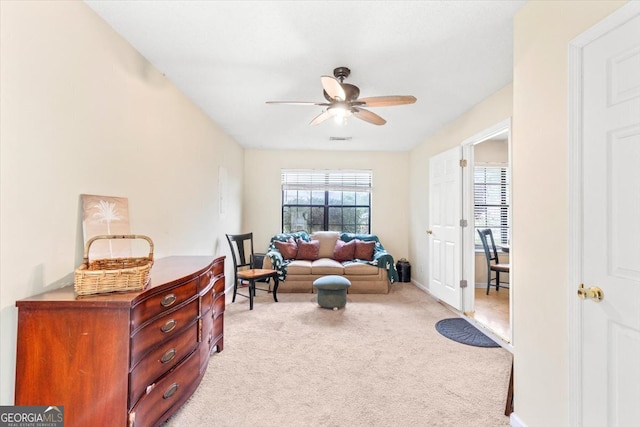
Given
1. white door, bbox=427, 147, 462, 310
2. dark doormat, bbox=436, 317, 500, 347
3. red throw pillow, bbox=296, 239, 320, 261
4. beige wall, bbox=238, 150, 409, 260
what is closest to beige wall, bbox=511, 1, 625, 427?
dark doormat, bbox=436, 317, 500, 347

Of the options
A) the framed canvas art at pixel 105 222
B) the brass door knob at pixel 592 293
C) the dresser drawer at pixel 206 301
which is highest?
the framed canvas art at pixel 105 222

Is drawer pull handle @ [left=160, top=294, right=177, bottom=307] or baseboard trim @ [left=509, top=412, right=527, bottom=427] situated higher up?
drawer pull handle @ [left=160, top=294, right=177, bottom=307]

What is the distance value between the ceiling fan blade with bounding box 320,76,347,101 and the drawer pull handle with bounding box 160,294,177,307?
176 centimetres

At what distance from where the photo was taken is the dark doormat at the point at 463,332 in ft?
9.41

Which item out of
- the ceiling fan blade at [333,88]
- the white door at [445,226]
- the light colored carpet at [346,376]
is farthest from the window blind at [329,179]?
the ceiling fan blade at [333,88]

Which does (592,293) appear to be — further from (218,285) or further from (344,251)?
(344,251)

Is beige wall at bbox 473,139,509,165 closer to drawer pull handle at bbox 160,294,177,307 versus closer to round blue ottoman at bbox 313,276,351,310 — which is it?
round blue ottoman at bbox 313,276,351,310

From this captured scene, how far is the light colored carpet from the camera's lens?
6.00 feet

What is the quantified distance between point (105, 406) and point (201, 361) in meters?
0.81

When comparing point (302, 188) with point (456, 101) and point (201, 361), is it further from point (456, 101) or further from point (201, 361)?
point (201, 361)

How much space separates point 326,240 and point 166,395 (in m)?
4.00

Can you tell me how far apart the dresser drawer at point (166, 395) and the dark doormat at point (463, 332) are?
2.48 meters

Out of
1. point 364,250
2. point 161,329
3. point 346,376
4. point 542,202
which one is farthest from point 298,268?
point 542,202

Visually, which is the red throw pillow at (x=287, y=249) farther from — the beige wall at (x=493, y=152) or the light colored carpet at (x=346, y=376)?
the beige wall at (x=493, y=152)
